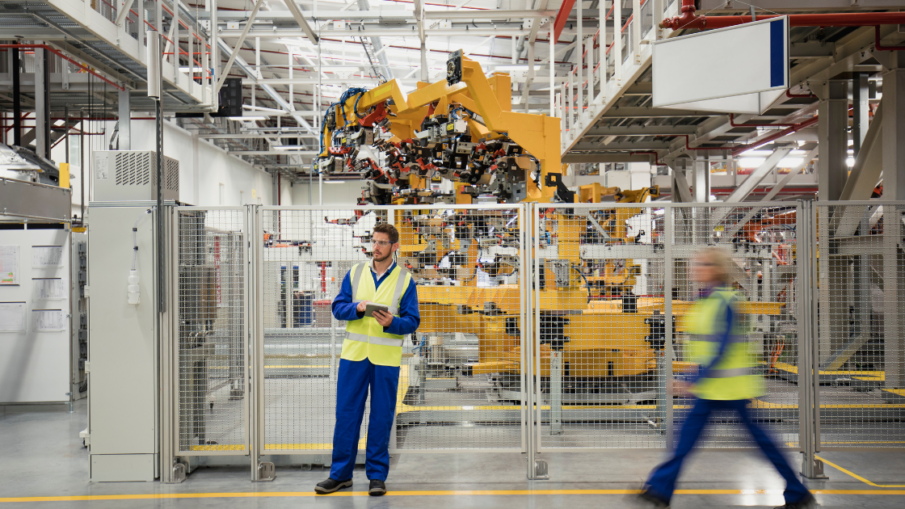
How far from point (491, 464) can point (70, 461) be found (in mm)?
3949

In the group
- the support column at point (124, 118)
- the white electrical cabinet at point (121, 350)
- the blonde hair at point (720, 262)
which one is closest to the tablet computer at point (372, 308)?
the white electrical cabinet at point (121, 350)

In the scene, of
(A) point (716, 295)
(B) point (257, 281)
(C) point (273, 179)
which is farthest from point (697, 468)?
(C) point (273, 179)

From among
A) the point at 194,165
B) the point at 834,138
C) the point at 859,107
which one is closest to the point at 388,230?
the point at 834,138

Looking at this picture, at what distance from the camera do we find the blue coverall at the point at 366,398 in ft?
15.2

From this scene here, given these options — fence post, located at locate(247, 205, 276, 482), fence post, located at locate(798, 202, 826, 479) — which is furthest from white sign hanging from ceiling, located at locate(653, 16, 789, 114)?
fence post, located at locate(247, 205, 276, 482)

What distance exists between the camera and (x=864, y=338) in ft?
26.2

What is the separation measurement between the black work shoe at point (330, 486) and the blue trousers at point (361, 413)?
32 millimetres

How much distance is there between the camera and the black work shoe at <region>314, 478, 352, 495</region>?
468 cm

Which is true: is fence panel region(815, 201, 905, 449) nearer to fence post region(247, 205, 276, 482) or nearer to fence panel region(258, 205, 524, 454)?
fence panel region(258, 205, 524, 454)

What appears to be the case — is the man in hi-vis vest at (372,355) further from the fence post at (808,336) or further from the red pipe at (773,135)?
the red pipe at (773,135)

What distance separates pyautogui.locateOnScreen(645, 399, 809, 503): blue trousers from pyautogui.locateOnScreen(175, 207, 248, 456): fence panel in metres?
3.25

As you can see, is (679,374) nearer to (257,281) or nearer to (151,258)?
(257,281)

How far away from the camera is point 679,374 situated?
5.86 metres

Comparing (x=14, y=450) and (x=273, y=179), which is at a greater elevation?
(x=273, y=179)
